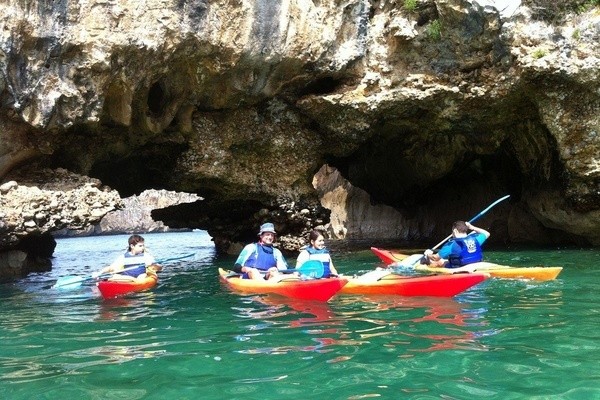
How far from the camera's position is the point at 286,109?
14203mm

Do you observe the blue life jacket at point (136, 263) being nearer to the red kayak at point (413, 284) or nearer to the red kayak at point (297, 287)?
the red kayak at point (297, 287)

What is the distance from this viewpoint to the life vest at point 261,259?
9828 millimetres

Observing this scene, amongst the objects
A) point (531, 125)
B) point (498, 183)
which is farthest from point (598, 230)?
point (498, 183)

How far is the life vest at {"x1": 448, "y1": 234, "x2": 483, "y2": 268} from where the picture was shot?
10023mm

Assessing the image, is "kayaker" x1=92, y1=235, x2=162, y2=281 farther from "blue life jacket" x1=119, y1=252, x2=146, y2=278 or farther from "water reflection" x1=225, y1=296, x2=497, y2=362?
"water reflection" x1=225, y1=296, x2=497, y2=362

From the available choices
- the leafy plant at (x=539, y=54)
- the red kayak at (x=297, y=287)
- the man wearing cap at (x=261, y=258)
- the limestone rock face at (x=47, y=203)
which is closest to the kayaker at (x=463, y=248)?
the man wearing cap at (x=261, y=258)

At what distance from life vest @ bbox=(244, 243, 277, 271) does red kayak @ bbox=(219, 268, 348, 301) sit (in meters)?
0.36

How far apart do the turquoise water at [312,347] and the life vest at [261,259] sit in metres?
1.12

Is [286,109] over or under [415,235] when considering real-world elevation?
over

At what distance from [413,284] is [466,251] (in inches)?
98.2

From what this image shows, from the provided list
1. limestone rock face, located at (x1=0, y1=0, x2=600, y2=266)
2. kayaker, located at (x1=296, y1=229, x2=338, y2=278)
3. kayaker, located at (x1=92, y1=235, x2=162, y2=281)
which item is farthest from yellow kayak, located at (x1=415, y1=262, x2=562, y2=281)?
kayaker, located at (x1=92, y1=235, x2=162, y2=281)

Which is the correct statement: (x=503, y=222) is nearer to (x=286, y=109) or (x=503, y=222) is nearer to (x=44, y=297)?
(x=286, y=109)

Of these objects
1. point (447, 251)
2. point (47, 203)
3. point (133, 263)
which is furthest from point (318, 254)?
point (47, 203)

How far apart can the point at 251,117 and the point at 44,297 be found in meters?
6.63
